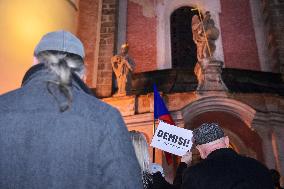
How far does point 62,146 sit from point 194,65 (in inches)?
495

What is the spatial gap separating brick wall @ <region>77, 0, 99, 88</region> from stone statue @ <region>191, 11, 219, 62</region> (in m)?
4.60

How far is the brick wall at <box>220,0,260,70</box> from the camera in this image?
45.7ft

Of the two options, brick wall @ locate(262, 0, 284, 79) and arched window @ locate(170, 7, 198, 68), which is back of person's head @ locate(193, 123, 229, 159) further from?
arched window @ locate(170, 7, 198, 68)

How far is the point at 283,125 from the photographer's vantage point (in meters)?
9.41

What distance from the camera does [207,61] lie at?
31.4 ft

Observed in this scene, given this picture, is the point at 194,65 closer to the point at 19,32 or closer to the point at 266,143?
the point at 266,143

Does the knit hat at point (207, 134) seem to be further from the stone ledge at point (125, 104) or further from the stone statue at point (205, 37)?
the stone statue at point (205, 37)

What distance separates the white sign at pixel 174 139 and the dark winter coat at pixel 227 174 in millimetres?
2301

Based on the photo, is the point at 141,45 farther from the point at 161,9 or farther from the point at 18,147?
the point at 18,147

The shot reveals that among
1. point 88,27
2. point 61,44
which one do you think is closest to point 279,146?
point 61,44

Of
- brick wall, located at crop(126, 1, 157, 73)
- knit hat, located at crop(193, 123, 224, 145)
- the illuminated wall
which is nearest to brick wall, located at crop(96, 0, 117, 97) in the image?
brick wall, located at crop(126, 1, 157, 73)

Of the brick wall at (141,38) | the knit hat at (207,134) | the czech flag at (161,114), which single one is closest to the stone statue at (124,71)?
the czech flag at (161,114)

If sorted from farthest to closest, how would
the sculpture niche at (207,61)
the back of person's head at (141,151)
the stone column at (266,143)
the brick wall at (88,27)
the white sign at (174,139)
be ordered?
1. the brick wall at (88,27)
2. the sculpture niche at (207,61)
3. the stone column at (266,143)
4. the white sign at (174,139)
5. the back of person's head at (141,151)

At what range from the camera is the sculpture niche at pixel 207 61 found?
30.5 ft
